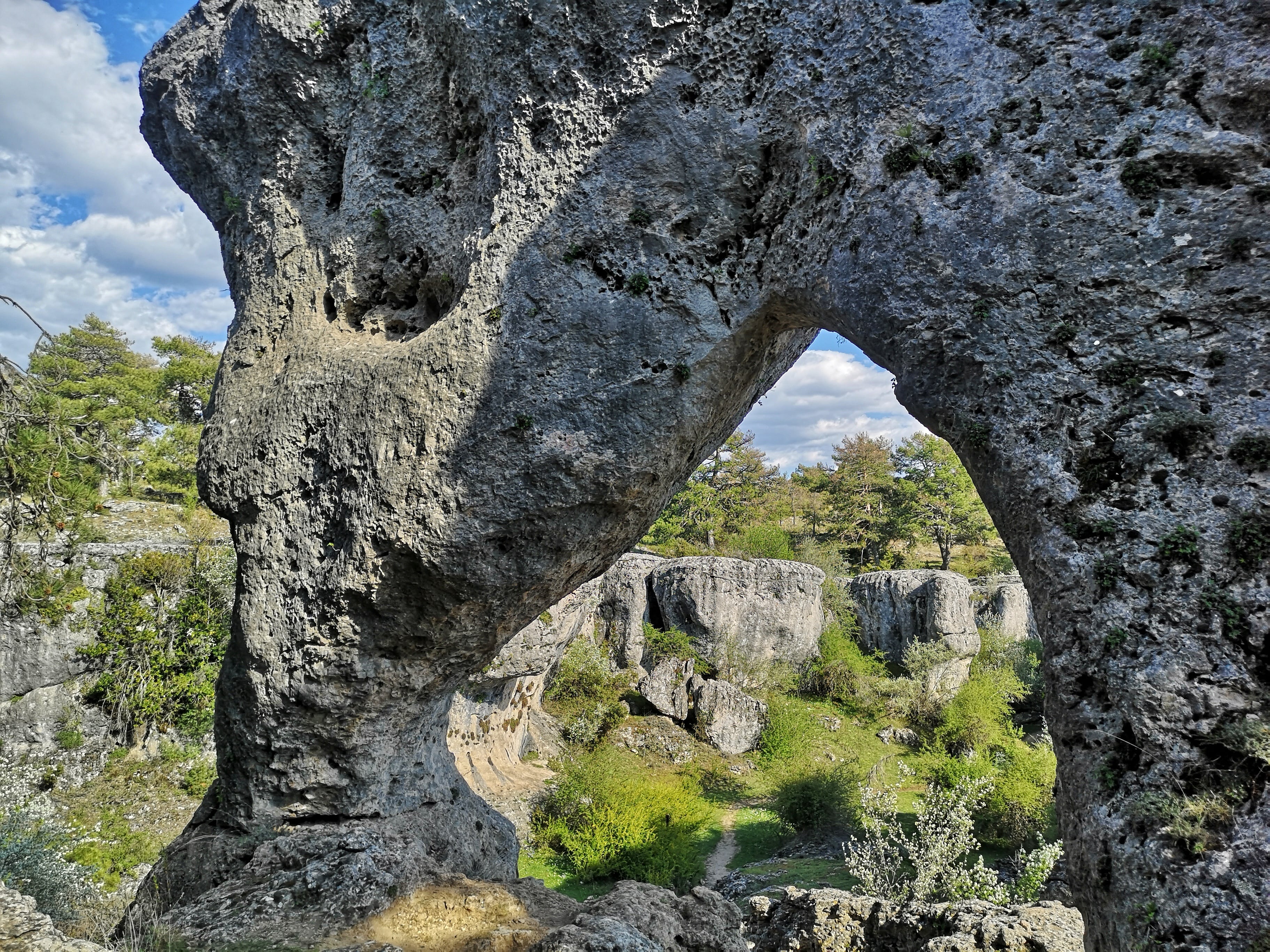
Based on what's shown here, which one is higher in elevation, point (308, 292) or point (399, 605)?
point (308, 292)

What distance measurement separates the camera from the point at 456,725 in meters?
15.6

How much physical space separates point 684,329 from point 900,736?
23626 millimetres

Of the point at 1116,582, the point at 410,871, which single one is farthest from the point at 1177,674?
the point at 410,871

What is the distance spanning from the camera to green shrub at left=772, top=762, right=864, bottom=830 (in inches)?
719

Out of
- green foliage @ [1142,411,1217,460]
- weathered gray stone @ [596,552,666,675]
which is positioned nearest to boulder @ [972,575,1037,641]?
weathered gray stone @ [596,552,666,675]

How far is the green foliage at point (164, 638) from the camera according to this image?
15.7 m

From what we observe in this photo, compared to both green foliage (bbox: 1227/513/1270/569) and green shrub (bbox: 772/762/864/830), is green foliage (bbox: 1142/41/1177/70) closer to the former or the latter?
green foliage (bbox: 1227/513/1270/569)

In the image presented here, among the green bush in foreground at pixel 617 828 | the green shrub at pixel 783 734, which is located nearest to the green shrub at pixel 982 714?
the green shrub at pixel 783 734

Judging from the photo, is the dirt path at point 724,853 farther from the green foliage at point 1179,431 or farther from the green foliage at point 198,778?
the green foliage at point 1179,431

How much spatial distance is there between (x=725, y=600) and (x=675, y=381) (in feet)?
68.8

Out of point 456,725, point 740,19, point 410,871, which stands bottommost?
point 456,725

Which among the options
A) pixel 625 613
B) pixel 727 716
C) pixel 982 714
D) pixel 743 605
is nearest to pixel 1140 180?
pixel 727 716

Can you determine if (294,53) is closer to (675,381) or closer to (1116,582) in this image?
(675,381)

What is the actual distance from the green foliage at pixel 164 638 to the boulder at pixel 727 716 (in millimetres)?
13944
